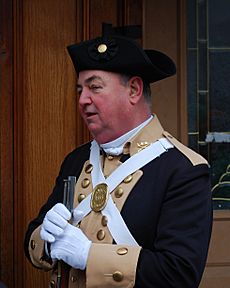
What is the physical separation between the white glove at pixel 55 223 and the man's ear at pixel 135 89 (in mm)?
426

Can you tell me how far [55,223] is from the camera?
249cm

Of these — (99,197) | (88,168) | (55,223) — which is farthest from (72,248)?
(88,168)

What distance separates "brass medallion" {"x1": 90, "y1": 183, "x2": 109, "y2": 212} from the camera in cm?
259

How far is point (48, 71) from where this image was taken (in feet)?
11.7

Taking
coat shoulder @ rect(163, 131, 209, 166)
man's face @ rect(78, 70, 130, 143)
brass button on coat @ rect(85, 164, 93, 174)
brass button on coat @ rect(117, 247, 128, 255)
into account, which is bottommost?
brass button on coat @ rect(117, 247, 128, 255)

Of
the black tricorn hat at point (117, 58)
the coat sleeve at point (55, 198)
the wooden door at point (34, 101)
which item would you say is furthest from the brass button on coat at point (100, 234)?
the wooden door at point (34, 101)

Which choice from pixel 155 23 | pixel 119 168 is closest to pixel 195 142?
pixel 155 23

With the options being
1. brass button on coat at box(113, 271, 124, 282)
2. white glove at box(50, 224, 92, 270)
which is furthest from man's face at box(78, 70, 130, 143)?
→ brass button on coat at box(113, 271, 124, 282)

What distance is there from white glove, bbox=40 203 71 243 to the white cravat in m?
0.27

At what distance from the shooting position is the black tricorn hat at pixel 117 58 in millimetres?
2586

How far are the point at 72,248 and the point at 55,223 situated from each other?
11 centimetres

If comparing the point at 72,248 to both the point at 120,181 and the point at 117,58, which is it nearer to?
the point at 120,181

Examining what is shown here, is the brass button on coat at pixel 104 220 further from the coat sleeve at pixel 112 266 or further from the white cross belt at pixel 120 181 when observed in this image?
the coat sleeve at pixel 112 266

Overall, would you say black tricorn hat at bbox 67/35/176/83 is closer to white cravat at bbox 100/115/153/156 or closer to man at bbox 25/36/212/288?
man at bbox 25/36/212/288
